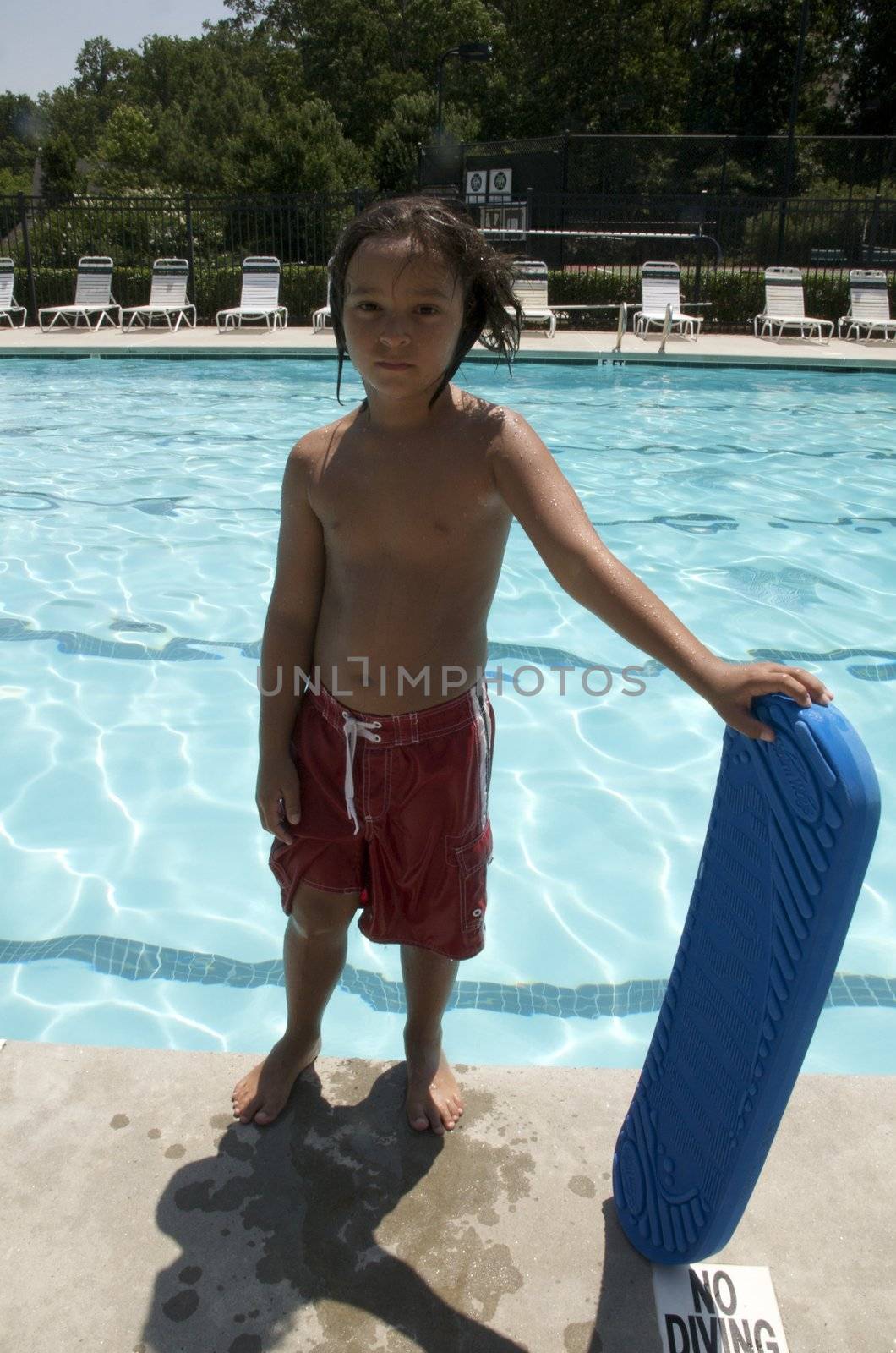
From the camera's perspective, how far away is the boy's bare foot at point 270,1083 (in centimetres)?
176

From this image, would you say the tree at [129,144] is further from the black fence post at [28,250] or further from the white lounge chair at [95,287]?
the white lounge chair at [95,287]

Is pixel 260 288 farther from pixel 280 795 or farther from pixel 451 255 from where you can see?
pixel 280 795

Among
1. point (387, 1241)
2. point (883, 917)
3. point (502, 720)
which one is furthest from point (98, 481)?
point (387, 1241)

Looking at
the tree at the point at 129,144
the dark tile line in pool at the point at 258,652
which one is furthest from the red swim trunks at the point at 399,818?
the tree at the point at 129,144

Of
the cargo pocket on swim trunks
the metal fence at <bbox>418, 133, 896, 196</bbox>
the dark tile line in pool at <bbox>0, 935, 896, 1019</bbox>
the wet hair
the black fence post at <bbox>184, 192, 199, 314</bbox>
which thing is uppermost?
the metal fence at <bbox>418, 133, 896, 196</bbox>

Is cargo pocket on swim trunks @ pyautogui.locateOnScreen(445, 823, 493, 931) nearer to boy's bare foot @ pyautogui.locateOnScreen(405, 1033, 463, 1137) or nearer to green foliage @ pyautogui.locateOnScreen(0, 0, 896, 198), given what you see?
boy's bare foot @ pyautogui.locateOnScreen(405, 1033, 463, 1137)

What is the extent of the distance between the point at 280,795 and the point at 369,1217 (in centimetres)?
66

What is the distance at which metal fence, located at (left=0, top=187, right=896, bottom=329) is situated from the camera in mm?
16844

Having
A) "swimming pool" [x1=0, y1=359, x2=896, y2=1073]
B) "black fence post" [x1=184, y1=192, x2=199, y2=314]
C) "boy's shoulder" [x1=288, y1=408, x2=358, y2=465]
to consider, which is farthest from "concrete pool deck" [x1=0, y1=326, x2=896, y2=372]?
"boy's shoulder" [x1=288, y1=408, x2=358, y2=465]

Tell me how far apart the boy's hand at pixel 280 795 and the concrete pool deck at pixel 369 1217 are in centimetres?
47

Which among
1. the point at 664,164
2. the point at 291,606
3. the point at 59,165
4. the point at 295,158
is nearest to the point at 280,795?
the point at 291,606

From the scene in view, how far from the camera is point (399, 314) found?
1586mm

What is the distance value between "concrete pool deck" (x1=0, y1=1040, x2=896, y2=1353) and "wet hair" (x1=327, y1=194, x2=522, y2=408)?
3.96 ft

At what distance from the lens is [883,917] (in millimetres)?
3289
